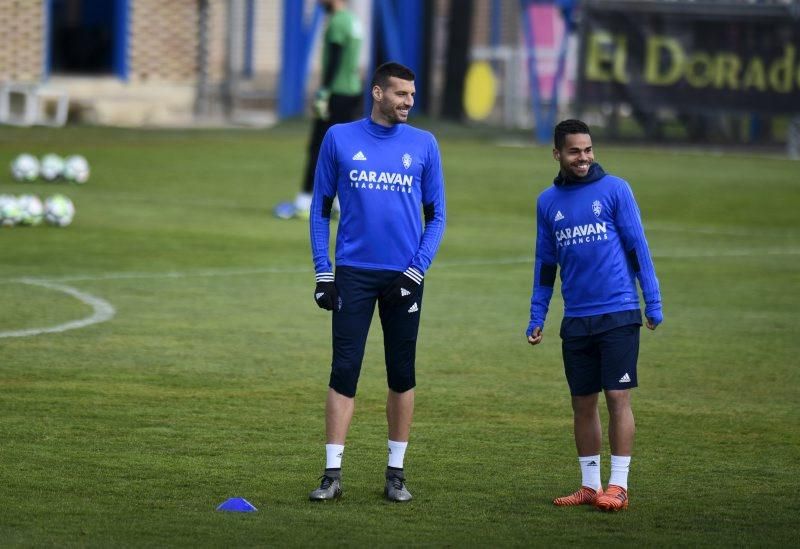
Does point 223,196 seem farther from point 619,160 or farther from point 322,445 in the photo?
point 322,445

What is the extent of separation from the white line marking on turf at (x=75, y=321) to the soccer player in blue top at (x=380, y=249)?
4.71m

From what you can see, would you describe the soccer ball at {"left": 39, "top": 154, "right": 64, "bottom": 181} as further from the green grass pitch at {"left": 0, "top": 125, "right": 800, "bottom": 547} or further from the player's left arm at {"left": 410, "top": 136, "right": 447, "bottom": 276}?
the player's left arm at {"left": 410, "top": 136, "right": 447, "bottom": 276}

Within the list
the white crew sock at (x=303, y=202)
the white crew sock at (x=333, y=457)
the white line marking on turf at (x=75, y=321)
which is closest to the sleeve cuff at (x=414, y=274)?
the white crew sock at (x=333, y=457)

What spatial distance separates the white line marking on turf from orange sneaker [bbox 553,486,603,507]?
17.8ft

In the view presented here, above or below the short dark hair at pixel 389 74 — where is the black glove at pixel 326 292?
below

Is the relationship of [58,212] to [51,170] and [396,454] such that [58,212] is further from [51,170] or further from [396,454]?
[396,454]

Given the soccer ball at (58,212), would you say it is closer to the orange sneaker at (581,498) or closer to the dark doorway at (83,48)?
the orange sneaker at (581,498)

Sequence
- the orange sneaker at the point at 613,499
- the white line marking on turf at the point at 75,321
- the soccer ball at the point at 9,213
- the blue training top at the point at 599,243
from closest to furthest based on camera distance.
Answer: the orange sneaker at the point at 613,499, the blue training top at the point at 599,243, the white line marking on turf at the point at 75,321, the soccer ball at the point at 9,213

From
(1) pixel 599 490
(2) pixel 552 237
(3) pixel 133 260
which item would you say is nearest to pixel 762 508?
(1) pixel 599 490

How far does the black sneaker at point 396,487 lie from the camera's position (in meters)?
7.13

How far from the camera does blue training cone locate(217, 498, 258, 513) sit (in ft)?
22.5

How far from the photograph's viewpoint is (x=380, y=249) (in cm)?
729

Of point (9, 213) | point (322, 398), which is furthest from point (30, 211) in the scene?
point (322, 398)

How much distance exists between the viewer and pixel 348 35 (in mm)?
17844
